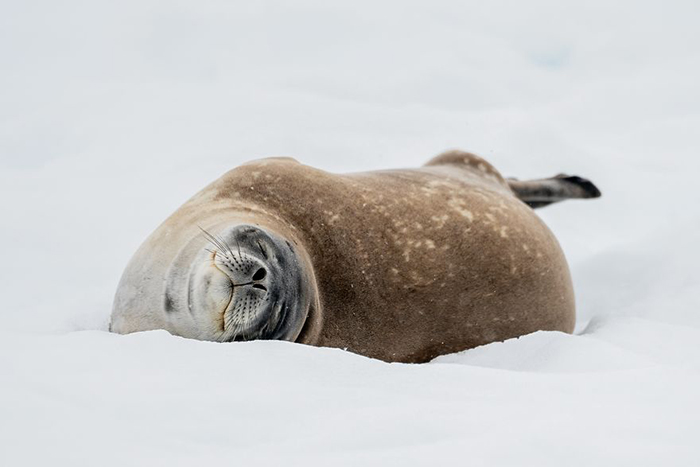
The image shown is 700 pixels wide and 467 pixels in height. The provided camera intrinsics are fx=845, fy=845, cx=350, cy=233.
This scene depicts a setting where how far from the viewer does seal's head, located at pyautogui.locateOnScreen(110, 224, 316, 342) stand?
272cm

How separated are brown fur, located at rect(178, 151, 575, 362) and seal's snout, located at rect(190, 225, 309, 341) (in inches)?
9.6

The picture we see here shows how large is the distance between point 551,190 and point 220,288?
3.12m

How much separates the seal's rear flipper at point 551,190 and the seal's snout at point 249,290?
2589mm

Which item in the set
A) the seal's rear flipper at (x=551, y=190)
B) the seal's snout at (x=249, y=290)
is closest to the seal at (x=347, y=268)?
the seal's snout at (x=249, y=290)

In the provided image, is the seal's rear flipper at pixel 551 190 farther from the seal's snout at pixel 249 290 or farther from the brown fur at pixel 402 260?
the seal's snout at pixel 249 290

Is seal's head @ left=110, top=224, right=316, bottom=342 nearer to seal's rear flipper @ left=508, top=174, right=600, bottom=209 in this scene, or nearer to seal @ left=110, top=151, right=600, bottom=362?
seal @ left=110, top=151, right=600, bottom=362

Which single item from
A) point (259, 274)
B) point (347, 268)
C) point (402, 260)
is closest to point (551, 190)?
point (402, 260)

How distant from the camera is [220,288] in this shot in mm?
2738

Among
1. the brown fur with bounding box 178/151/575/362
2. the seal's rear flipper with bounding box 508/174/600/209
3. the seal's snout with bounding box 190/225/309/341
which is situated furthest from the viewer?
the seal's rear flipper with bounding box 508/174/600/209

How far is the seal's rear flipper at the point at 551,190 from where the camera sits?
5.19m

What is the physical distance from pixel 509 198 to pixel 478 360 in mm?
1269

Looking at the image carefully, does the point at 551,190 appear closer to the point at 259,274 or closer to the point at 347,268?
the point at 347,268

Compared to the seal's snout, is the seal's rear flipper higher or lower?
higher

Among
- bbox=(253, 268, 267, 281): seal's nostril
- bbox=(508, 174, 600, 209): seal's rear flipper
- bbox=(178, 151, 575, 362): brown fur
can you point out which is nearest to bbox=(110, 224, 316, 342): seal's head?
bbox=(253, 268, 267, 281): seal's nostril
